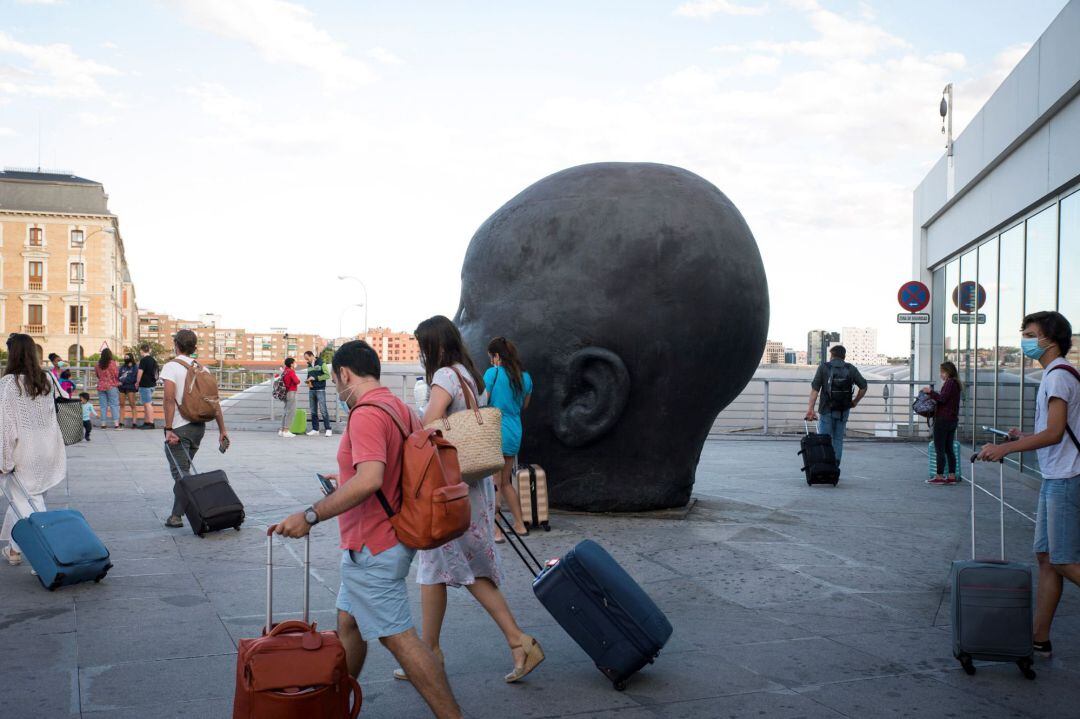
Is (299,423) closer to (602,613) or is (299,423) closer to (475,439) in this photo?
(475,439)

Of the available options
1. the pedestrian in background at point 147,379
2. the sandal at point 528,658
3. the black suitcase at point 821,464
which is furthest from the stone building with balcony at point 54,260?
the sandal at point 528,658

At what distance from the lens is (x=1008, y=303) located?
44.9 ft

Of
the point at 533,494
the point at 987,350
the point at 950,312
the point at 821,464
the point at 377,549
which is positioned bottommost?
the point at 821,464

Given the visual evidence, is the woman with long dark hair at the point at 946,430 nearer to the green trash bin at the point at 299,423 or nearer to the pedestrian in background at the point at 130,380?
the green trash bin at the point at 299,423

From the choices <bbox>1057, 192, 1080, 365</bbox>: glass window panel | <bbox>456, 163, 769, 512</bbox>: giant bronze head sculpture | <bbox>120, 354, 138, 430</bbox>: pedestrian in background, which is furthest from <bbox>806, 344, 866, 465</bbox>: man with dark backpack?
<bbox>120, 354, 138, 430</bbox>: pedestrian in background

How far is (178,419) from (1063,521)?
6.68 m

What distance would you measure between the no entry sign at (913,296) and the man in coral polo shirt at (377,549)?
14338mm

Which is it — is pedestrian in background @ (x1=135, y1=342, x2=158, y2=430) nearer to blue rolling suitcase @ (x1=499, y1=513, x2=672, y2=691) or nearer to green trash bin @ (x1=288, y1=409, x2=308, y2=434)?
green trash bin @ (x1=288, y1=409, x2=308, y2=434)

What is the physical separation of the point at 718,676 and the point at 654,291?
380 cm

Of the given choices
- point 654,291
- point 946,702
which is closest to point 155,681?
point 946,702

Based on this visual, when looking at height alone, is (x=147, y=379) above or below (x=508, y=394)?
below

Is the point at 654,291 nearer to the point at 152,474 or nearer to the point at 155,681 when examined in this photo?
the point at 155,681

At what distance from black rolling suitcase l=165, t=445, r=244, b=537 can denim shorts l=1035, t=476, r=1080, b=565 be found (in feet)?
19.1

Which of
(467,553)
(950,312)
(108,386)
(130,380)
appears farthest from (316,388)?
(467,553)
